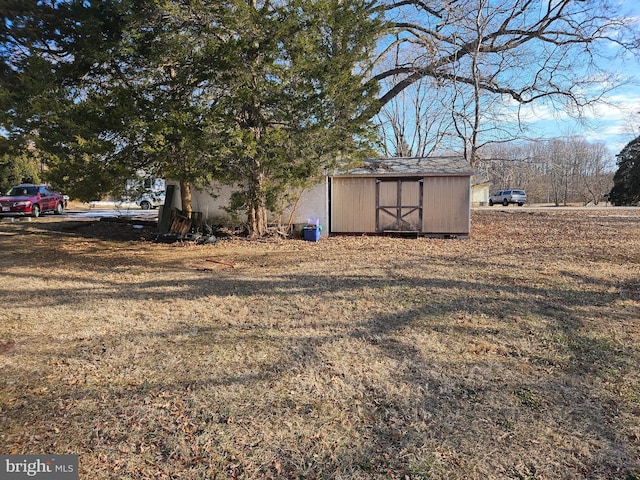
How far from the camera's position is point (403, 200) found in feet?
43.9

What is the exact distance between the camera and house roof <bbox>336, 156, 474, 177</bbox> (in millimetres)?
13008

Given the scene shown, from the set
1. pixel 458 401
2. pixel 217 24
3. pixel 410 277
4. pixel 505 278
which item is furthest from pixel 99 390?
pixel 217 24

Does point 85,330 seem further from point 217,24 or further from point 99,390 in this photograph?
point 217,24

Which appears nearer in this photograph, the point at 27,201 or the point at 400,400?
the point at 400,400

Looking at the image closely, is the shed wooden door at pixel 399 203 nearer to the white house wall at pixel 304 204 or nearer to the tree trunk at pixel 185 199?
the white house wall at pixel 304 204

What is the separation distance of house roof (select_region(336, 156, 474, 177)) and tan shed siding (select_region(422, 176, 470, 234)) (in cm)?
28

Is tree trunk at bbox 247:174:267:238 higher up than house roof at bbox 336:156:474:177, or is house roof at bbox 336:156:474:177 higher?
house roof at bbox 336:156:474:177

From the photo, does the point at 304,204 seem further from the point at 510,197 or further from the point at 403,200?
the point at 510,197

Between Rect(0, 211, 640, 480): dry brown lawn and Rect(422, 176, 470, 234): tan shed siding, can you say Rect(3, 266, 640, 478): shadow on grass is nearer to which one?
Rect(0, 211, 640, 480): dry brown lawn

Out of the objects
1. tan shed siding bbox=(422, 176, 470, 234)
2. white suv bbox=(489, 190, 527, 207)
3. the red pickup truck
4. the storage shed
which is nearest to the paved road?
the red pickup truck

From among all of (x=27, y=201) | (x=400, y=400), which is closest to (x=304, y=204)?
(x=400, y=400)

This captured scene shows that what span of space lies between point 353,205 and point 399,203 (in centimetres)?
158

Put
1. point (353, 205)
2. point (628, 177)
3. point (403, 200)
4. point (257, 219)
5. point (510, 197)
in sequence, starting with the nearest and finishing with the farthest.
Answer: point (257, 219) → point (403, 200) → point (353, 205) → point (628, 177) → point (510, 197)

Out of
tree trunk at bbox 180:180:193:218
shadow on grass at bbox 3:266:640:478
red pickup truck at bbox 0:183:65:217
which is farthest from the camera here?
red pickup truck at bbox 0:183:65:217
